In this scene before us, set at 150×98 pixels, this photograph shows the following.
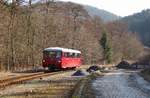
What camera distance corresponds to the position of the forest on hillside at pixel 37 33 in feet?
180

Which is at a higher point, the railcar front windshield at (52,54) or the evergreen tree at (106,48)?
the railcar front windshield at (52,54)

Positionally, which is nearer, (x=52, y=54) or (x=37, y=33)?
(x=52, y=54)

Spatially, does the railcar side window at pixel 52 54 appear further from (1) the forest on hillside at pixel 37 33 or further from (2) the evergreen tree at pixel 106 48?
(2) the evergreen tree at pixel 106 48

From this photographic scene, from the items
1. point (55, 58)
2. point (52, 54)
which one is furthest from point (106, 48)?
point (55, 58)

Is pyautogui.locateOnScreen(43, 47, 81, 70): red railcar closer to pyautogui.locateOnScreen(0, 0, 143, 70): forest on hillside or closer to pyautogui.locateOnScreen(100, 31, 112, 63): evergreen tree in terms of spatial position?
pyautogui.locateOnScreen(0, 0, 143, 70): forest on hillside

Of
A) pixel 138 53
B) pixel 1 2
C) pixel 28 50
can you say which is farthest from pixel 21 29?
pixel 138 53

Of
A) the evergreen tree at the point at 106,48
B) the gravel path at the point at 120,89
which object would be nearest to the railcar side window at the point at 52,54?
the gravel path at the point at 120,89

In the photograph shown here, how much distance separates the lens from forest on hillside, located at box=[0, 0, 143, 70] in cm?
5492

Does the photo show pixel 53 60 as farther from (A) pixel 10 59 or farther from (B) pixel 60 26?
(B) pixel 60 26

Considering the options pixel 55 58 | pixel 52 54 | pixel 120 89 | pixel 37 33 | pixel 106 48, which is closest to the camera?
pixel 120 89

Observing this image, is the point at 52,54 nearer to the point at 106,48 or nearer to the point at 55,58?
the point at 55,58

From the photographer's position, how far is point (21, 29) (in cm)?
6316

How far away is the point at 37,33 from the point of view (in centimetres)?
7056

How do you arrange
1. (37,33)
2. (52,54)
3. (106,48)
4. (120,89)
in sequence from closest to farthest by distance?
(120,89) → (52,54) → (37,33) → (106,48)
